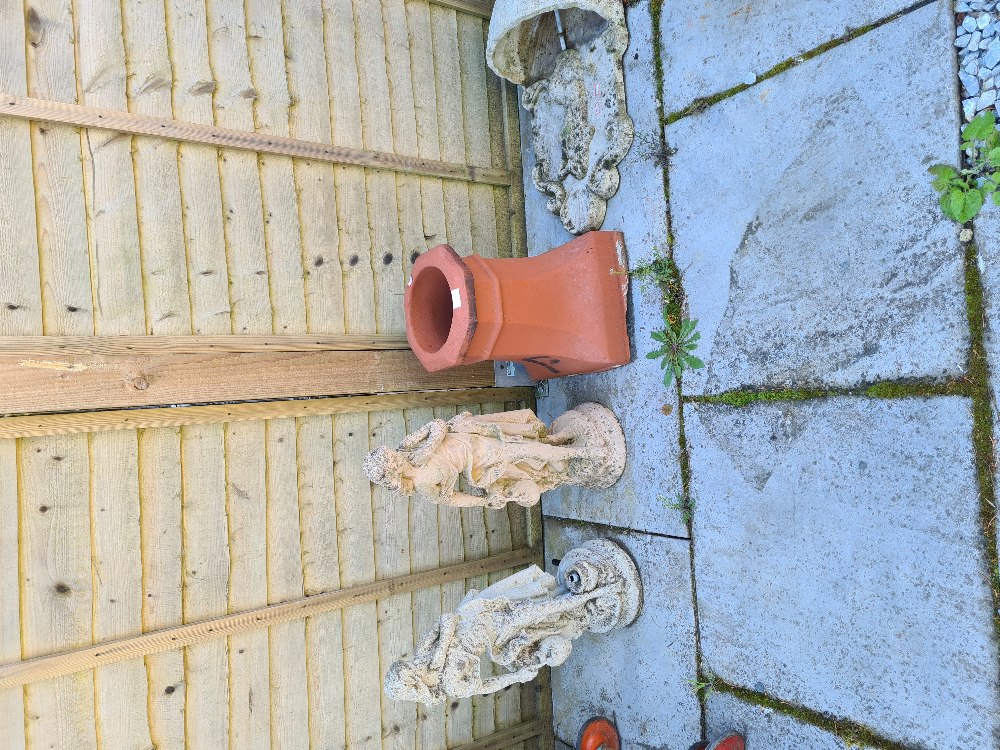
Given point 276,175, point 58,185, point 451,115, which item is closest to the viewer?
point 58,185

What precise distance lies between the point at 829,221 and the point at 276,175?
242cm

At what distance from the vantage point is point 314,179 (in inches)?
139

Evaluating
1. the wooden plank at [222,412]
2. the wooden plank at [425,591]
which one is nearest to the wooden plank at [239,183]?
the wooden plank at [222,412]

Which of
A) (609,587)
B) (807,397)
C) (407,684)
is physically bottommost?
(407,684)

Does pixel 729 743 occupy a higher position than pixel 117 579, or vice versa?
pixel 117 579

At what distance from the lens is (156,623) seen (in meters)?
3.03

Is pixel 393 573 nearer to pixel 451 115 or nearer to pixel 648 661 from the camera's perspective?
pixel 648 661

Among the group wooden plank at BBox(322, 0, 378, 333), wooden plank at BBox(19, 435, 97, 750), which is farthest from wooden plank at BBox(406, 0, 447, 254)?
Answer: wooden plank at BBox(19, 435, 97, 750)

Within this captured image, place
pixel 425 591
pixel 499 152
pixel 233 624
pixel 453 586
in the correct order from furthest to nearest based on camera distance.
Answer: pixel 499 152 → pixel 453 586 → pixel 425 591 → pixel 233 624

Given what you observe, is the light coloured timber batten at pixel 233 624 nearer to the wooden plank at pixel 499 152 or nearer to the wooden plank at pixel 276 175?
the wooden plank at pixel 276 175

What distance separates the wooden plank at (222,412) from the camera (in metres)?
2.79

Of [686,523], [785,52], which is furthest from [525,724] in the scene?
[785,52]

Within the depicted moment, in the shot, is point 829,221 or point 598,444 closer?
point 829,221

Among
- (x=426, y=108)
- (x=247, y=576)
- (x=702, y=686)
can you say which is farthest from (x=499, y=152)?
(x=702, y=686)
